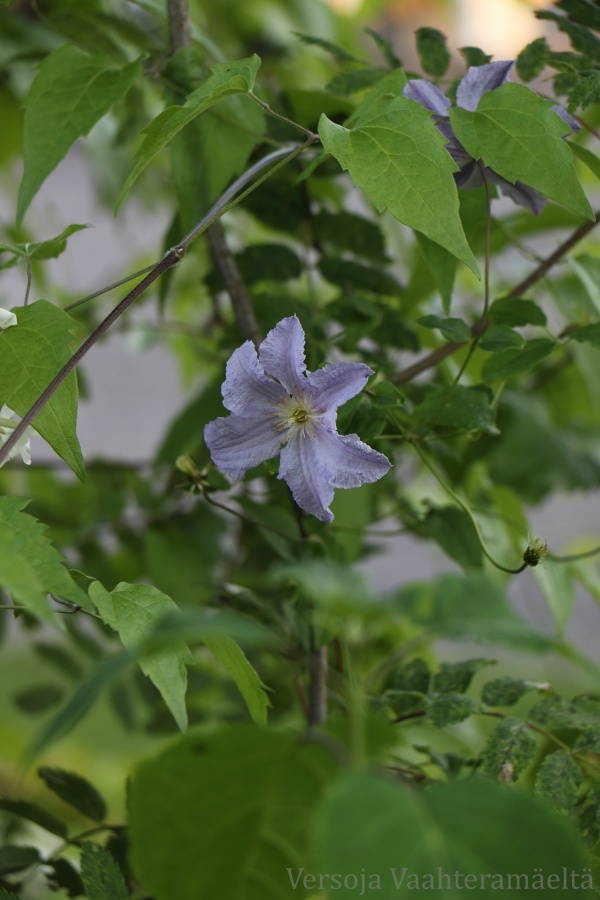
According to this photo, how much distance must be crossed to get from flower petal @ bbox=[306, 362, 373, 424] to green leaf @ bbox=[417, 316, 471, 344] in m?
0.05

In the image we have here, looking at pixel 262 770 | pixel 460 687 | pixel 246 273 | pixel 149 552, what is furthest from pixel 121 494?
pixel 262 770

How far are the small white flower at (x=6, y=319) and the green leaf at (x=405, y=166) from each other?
0.41 ft

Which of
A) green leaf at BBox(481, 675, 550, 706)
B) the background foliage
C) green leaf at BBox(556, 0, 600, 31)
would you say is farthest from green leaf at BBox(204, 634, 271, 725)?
green leaf at BBox(556, 0, 600, 31)

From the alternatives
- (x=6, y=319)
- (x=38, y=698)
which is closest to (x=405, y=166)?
(x=6, y=319)

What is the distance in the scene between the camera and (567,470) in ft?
2.10

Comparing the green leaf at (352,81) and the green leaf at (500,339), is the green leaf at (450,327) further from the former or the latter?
the green leaf at (352,81)

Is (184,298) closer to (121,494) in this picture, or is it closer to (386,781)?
(121,494)

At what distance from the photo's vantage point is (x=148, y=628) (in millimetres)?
272

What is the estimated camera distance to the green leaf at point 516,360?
0.36 meters

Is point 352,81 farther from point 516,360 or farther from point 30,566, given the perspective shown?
point 30,566

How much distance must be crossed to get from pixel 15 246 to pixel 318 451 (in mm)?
142

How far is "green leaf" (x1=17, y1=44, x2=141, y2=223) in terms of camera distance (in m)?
0.37

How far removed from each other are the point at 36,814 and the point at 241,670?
0.55 feet

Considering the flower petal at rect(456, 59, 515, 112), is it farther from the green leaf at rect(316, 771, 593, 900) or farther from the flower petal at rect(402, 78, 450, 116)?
the green leaf at rect(316, 771, 593, 900)
